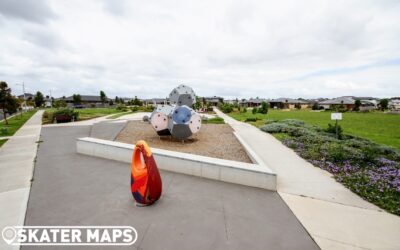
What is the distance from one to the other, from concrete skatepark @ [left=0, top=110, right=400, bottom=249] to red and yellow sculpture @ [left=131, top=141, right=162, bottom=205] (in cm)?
23

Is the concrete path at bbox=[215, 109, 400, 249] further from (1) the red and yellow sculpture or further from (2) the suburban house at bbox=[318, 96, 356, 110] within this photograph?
(2) the suburban house at bbox=[318, 96, 356, 110]

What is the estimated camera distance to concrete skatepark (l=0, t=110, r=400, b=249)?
3828 millimetres

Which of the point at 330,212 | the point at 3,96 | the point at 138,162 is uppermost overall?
the point at 3,96

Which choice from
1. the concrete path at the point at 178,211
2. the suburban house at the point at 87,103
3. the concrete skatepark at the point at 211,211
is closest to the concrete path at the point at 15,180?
the concrete skatepark at the point at 211,211

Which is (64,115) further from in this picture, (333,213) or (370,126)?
(370,126)

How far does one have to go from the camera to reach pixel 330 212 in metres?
4.82

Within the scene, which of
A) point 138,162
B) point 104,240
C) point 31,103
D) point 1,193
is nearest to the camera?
point 104,240

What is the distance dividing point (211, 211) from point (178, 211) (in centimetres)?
73

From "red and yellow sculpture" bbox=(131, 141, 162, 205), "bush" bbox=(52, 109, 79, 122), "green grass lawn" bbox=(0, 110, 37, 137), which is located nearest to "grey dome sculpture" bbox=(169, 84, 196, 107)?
"red and yellow sculpture" bbox=(131, 141, 162, 205)

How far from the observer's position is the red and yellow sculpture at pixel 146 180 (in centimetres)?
473

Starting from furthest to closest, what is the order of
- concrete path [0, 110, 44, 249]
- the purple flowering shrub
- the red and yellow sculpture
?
the purple flowering shrub, the red and yellow sculpture, concrete path [0, 110, 44, 249]

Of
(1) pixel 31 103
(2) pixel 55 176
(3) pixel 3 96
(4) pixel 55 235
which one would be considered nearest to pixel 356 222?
(4) pixel 55 235

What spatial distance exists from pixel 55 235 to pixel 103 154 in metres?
5.00

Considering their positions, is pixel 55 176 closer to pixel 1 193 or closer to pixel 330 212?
pixel 1 193
